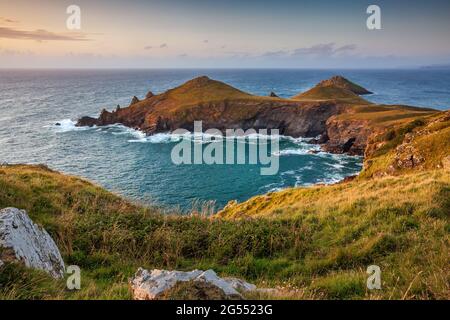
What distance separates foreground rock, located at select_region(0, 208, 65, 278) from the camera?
693 cm

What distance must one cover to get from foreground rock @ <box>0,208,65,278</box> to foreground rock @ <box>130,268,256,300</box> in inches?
98.2

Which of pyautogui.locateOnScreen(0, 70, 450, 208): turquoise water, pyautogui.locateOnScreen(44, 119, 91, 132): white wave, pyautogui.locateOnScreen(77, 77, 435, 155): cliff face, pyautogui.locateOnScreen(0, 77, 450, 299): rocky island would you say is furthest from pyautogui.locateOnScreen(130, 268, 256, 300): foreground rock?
pyautogui.locateOnScreen(44, 119, 91, 132): white wave

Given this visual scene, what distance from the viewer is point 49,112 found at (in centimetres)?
14525

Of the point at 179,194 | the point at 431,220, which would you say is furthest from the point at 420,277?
the point at 179,194

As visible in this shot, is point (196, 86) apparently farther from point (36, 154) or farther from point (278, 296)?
point (278, 296)

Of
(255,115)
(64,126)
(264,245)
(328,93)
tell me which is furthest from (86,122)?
(264,245)

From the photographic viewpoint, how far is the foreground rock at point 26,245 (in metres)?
6.93

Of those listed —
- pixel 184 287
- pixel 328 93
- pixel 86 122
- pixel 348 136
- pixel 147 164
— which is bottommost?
pixel 147 164

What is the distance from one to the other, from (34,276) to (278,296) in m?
4.59

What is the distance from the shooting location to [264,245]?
36.7 feet

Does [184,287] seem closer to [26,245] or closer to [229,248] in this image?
[26,245]

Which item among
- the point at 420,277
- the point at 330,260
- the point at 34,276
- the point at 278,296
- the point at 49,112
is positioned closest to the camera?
the point at 278,296

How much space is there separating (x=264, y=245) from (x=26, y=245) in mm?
6802

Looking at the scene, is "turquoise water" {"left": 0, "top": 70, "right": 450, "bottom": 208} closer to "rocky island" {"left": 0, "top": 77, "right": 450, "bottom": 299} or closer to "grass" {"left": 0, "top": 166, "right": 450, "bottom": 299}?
"rocky island" {"left": 0, "top": 77, "right": 450, "bottom": 299}
